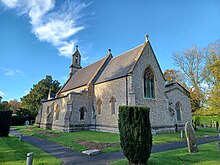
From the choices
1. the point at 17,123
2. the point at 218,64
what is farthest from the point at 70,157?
the point at 17,123

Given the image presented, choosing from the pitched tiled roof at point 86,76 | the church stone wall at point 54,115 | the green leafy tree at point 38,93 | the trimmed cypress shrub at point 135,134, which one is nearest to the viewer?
the trimmed cypress shrub at point 135,134

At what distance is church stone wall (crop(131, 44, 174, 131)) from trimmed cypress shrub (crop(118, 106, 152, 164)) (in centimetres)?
1095

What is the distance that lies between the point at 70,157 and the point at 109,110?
1178 cm

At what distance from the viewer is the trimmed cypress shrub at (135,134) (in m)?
6.13

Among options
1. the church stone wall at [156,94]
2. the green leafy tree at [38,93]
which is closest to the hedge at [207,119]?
the church stone wall at [156,94]

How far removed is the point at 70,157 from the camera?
26.6 feet

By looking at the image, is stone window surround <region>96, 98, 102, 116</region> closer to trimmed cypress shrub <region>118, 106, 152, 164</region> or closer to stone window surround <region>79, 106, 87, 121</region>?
stone window surround <region>79, 106, 87, 121</region>

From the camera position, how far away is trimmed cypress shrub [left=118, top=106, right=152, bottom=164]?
20.1ft

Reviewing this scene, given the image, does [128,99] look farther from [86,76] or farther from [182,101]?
[86,76]

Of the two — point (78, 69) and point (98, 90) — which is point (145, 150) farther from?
point (78, 69)

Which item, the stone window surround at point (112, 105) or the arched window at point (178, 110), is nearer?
the stone window surround at point (112, 105)

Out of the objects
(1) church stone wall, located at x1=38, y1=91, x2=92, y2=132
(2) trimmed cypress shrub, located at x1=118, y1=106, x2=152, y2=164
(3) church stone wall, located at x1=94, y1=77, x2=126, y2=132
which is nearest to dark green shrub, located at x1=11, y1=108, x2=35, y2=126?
(1) church stone wall, located at x1=38, y1=91, x2=92, y2=132

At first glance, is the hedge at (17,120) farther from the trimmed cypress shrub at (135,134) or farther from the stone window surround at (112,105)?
the trimmed cypress shrub at (135,134)

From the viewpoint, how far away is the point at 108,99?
20.2m
